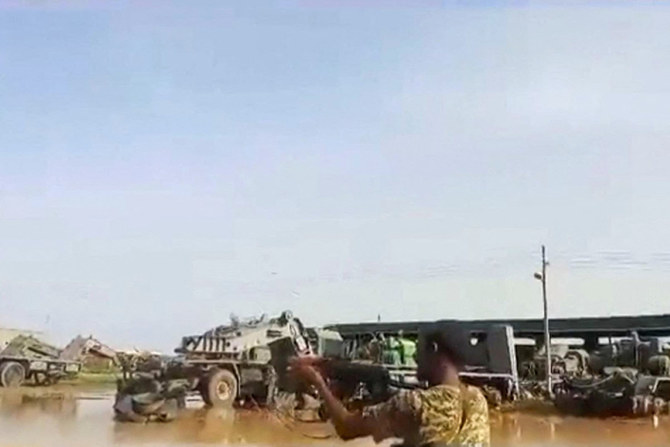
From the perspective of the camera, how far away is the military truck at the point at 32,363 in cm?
260

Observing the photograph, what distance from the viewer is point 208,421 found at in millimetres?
2637

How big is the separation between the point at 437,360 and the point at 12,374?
1473 mm

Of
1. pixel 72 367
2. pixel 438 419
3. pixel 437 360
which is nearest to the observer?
pixel 438 419

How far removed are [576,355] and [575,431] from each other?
0.21 meters

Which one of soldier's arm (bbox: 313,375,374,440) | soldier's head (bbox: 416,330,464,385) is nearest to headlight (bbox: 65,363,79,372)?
soldier's arm (bbox: 313,375,374,440)

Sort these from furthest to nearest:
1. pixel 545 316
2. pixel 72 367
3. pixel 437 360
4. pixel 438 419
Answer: pixel 72 367 → pixel 545 316 → pixel 437 360 → pixel 438 419

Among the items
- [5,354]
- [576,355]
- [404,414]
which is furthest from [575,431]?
[5,354]

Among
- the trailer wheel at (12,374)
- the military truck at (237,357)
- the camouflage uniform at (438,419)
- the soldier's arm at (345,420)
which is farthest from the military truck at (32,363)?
the camouflage uniform at (438,419)

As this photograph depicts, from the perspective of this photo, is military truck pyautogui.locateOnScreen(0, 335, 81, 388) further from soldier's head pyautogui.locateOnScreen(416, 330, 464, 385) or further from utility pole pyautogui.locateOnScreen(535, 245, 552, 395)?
utility pole pyautogui.locateOnScreen(535, 245, 552, 395)

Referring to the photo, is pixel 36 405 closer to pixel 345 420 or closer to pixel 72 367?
pixel 72 367

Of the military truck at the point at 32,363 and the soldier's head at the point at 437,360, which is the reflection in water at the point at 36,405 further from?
the soldier's head at the point at 437,360

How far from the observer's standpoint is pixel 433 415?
5.39ft

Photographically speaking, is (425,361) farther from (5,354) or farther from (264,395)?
(5,354)

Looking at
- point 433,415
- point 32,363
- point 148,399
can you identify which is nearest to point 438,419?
point 433,415
